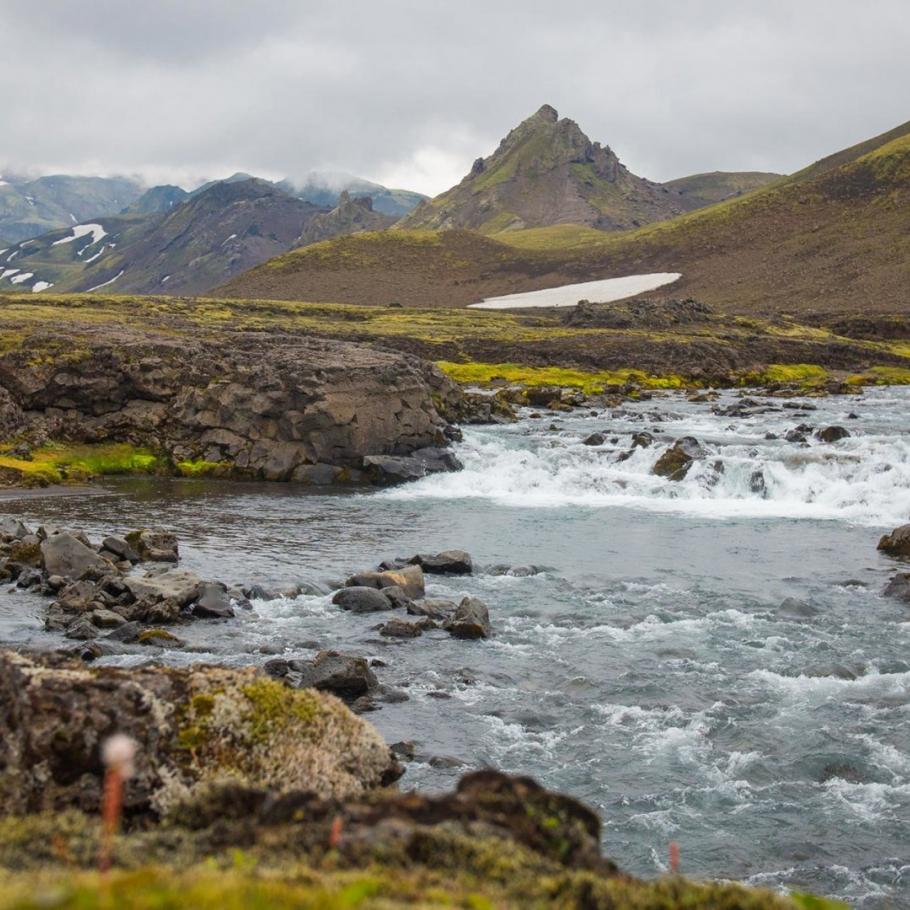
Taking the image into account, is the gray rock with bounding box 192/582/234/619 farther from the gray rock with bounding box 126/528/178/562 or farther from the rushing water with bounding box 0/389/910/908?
the gray rock with bounding box 126/528/178/562

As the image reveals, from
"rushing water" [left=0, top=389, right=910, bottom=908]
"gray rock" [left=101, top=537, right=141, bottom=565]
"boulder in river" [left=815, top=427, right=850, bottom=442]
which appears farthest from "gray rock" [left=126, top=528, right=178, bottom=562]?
"boulder in river" [left=815, top=427, right=850, bottom=442]

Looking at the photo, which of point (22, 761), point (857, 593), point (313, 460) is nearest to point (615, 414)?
point (313, 460)

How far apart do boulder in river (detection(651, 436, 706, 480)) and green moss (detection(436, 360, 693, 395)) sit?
4007cm

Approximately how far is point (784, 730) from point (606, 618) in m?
8.47

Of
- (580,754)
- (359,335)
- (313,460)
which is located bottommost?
(580,754)

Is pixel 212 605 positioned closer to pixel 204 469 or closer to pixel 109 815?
pixel 109 815

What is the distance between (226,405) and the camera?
54031mm

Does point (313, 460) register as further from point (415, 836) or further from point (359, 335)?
point (359, 335)

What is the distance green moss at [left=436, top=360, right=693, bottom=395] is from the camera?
316ft

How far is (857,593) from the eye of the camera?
29453mm

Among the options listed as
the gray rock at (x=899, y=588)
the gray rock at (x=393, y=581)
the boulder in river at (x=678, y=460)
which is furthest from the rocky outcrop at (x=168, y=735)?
the boulder in river at (x=678, y=460)

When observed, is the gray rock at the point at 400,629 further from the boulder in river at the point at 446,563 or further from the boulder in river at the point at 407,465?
the boulder in river at the point at 407,465

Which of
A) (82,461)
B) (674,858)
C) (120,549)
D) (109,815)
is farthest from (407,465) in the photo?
(109,815)

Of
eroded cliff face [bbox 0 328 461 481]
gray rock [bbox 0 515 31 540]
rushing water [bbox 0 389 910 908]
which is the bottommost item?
rushing water [bbox 0 389 910 908]
